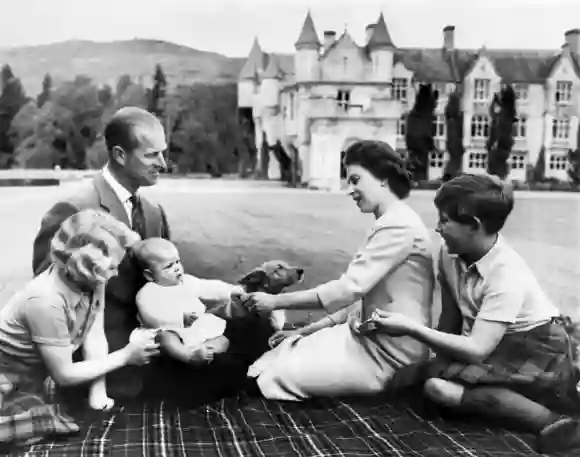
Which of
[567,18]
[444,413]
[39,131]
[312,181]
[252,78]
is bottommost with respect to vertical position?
[444,413]

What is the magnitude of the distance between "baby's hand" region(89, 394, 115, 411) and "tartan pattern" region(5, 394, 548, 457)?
0.03m

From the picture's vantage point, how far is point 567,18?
2404 millimetres

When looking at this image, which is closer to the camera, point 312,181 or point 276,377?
point 276,377

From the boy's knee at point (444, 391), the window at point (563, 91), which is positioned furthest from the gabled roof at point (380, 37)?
the boy's knee at point (444, 391)

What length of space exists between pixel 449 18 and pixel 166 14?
41.4 inches

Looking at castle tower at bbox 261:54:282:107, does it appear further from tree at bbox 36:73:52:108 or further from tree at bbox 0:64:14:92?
tree at bbox 0:64:14:92

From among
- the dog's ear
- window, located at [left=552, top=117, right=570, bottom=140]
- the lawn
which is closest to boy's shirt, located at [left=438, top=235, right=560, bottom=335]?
the lawn

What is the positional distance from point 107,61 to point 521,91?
5.11 ft

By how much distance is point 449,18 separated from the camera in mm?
2385

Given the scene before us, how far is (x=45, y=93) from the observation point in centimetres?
235

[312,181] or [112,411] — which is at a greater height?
[312,181]

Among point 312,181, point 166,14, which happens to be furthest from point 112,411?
point 166,14

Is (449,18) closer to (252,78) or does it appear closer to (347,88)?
(347,88)

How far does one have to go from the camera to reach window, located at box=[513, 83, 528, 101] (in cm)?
241
